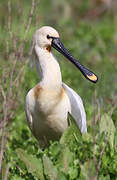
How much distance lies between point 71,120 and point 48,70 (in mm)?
669

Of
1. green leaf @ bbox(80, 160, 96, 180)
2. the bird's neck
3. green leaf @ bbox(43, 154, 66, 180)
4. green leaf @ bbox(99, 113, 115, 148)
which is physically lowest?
green leaf @ bbox(43, 154, 66, 180)

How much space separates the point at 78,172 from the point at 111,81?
169 inches

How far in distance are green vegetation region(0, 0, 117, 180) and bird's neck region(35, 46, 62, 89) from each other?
193 millimetres

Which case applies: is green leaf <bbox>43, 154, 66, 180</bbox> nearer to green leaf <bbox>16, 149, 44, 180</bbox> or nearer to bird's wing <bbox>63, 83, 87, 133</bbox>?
green leaf <bbox>16, 149, 44, 180</bbox>

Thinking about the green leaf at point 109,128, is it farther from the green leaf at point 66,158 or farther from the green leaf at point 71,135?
the green leaf at point 66,158

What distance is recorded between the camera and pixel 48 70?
16.5 ft

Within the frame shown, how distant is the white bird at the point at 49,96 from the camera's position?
5000 mm

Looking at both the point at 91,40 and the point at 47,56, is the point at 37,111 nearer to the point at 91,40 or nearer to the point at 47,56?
the point at 47,56

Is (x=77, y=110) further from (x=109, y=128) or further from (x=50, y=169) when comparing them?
(x=50, y=169)

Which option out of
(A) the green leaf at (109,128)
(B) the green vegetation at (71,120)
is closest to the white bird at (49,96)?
(B) the green vegetation at (71,120)

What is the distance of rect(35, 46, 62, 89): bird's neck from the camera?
16.5 feet

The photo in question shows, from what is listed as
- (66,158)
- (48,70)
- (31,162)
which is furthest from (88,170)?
(48,70)

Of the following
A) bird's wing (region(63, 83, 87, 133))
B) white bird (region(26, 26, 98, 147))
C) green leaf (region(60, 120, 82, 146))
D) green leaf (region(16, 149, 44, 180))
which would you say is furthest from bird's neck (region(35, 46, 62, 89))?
green leaf (region(16, 149, 44, 180))

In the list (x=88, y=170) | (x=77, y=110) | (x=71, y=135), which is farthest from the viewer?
(x=77, y=110)
